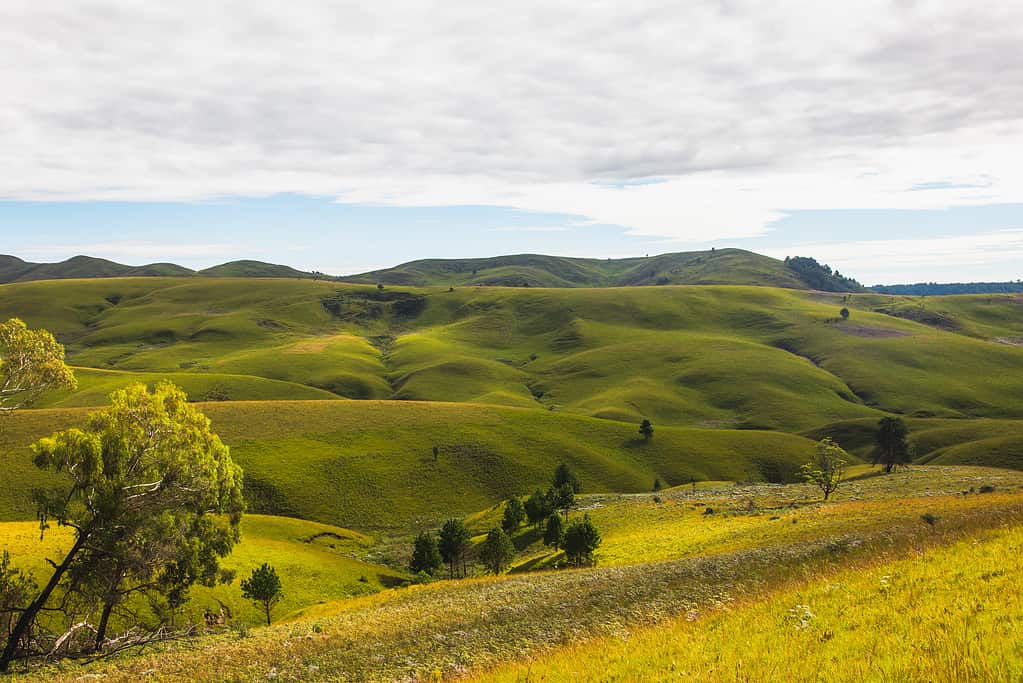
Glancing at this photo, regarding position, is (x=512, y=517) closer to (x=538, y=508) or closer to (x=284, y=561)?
(x=538, y=508)

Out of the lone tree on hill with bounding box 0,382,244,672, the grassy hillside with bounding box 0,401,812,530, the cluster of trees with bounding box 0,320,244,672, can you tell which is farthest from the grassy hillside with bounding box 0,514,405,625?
the lone tree on hill with bounding box 0,382,244,672

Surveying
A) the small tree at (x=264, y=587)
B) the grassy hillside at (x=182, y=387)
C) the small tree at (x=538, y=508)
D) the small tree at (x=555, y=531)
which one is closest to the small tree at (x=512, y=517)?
the small tree at (x=538, y=508)

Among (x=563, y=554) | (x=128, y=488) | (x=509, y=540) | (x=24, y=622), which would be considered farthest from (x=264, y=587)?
(x=563, y=554)

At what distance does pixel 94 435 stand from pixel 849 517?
5184 cm

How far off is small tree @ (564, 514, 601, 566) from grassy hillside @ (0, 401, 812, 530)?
183 ft

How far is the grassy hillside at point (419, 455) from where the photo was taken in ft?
340

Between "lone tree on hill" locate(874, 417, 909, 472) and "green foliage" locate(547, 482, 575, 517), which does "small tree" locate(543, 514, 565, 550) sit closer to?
"green foliage" locate(547, 482, 575, 517)

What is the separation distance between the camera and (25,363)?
32.7 metres

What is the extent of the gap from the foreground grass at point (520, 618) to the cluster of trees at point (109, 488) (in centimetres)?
458

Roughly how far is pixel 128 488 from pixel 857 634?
35.6 metres

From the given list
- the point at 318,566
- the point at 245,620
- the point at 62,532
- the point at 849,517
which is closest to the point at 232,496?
the point at 245,620

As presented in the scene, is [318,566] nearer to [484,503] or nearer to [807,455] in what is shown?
[484,503]

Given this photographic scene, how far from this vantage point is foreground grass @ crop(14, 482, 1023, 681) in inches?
898

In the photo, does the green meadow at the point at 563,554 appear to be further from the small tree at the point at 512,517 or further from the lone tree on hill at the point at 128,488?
the lone tree on hill at the point at 128,488
